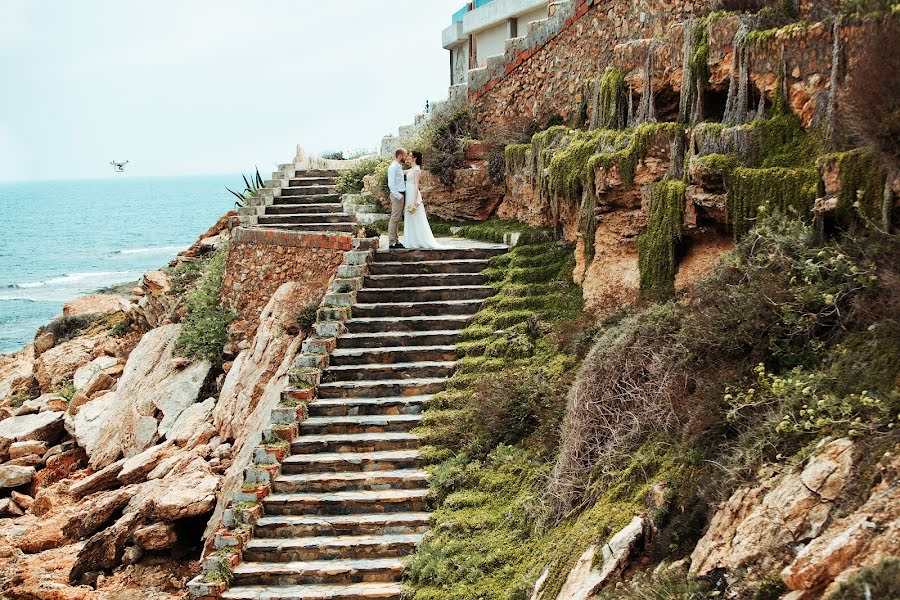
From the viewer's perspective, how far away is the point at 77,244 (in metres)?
92.5

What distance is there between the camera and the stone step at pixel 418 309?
572 inches

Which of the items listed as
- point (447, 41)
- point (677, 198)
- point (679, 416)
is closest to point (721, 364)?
point (679, 416)

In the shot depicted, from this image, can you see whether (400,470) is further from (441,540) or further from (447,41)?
(447,41)

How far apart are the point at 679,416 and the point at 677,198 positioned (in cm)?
334

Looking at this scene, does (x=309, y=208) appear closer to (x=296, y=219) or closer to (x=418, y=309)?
(x=296, y=219)

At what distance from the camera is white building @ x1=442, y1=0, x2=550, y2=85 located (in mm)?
30188

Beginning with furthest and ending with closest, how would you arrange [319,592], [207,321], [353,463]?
[207,321], [353,463], [319,592]

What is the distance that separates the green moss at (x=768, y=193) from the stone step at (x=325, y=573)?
468cm

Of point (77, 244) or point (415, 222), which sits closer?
point (415, 222)

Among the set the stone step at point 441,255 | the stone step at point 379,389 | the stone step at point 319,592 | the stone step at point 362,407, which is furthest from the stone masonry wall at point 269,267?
the stone step at point 319,592

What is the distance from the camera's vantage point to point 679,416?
27.5ft

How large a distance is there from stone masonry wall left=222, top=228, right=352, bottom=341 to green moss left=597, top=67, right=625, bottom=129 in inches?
181

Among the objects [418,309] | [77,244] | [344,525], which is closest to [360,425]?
[344,525]

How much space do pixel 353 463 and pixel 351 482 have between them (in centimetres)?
30
